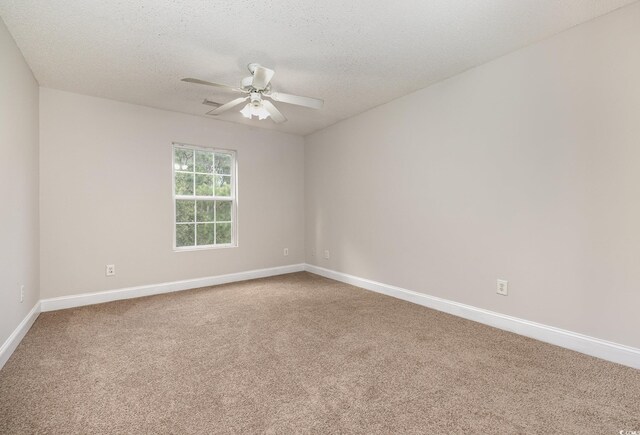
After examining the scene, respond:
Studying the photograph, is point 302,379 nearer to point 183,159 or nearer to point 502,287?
point 502,287

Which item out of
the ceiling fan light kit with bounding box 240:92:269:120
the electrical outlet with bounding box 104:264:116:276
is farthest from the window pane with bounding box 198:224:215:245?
the ceiling fan light kit with bounding box 240:92:269:120

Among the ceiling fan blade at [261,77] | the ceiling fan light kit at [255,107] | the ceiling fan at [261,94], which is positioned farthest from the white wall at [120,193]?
the ceiling fan blade at [261,77]

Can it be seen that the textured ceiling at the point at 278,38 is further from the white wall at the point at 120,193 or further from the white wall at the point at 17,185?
the white wall at the point at 120,193

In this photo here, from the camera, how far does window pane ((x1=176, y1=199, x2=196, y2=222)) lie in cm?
421

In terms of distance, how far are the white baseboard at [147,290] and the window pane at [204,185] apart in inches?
48.0

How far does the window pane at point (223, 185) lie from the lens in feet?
14.9

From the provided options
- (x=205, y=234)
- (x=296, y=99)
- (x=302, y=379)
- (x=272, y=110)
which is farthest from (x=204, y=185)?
(x=302, y=379)

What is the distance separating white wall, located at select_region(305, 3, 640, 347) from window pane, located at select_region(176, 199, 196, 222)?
2.50 m

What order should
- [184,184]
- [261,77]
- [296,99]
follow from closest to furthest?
[261,77] → [296,99] → [184,184]

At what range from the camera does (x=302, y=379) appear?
6.30ft

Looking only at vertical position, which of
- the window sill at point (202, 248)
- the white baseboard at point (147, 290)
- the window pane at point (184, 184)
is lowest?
the white baseboard at point (147, 290)

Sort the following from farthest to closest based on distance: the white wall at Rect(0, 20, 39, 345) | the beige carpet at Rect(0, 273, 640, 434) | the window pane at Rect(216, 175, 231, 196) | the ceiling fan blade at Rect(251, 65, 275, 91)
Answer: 1. the window pane at Rect(216, 175, 231, 196)
2. the ceiling fan blade at Rect(251, 65, 275, 91)
3. the white wall at Rect(0, 20, 39, 345)
4. the beige carpet at Rect(0, 273, 640, 434)

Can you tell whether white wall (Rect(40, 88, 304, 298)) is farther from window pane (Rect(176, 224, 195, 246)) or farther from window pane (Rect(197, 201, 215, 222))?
window pane (Rect(197, 201, 215, 222))

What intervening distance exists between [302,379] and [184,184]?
3269mm
